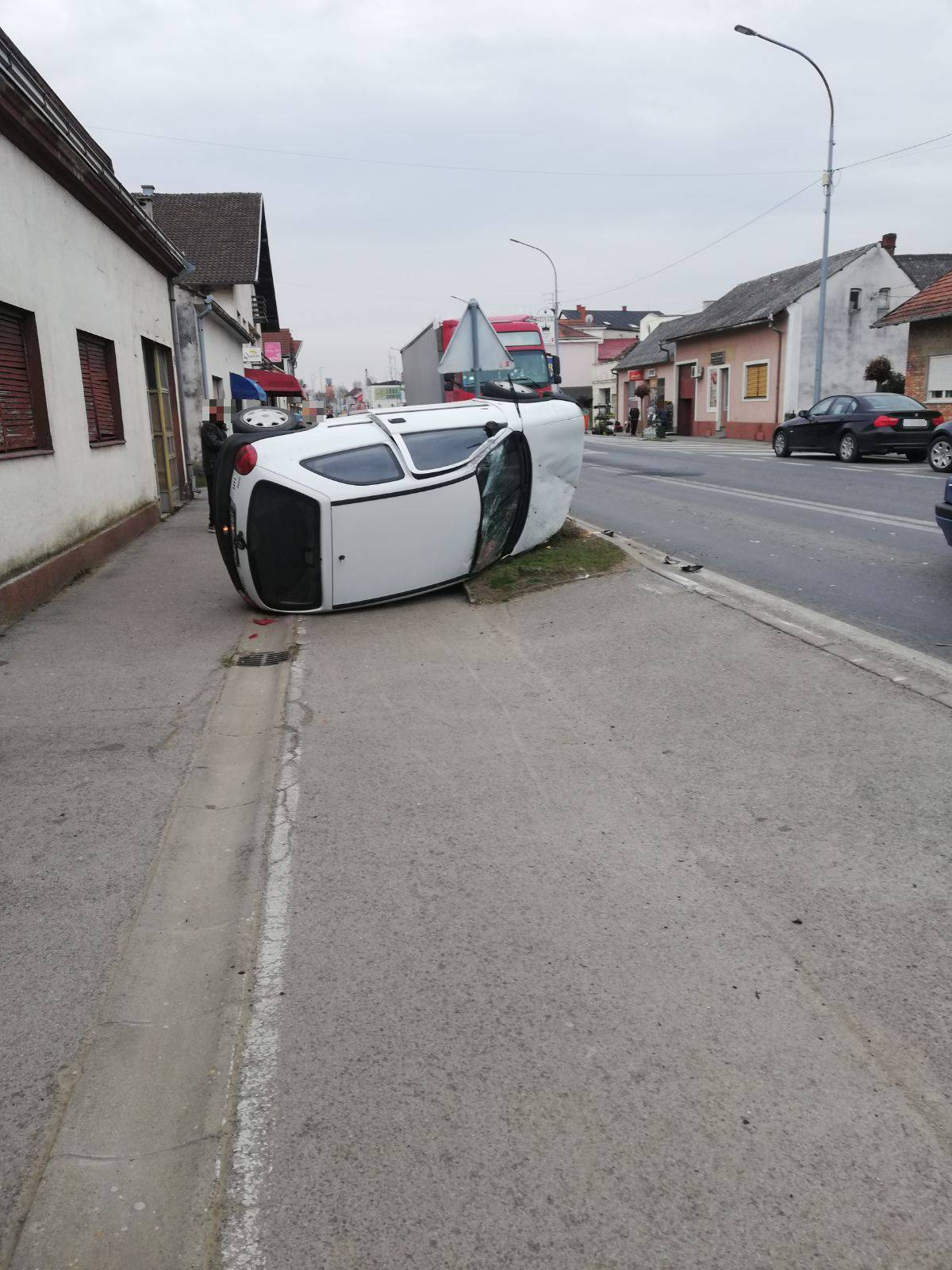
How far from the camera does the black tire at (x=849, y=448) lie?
21438 millimetres

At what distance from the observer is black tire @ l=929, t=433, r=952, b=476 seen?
18250 mm

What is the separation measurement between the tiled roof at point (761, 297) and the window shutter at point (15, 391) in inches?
1238

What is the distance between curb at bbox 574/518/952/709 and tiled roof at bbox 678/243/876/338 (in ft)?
100

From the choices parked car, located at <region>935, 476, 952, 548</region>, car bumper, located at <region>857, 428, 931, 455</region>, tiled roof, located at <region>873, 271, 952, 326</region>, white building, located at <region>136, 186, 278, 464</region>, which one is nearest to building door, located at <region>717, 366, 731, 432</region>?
tiled roof, located at <region>873, 271, 952, 326</region>

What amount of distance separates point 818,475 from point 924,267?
81.9ft

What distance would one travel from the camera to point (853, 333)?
36.4 metres

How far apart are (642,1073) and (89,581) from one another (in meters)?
8.64

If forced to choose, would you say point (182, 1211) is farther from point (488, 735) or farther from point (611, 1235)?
point (488, 735)

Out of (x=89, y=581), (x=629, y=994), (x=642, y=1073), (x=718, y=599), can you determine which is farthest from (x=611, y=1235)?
(x=89, y=581)

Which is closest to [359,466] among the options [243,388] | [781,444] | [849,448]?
[849,448]

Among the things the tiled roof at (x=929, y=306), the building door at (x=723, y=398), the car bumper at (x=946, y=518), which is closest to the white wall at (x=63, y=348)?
the car bumper at (x=946, y=518)

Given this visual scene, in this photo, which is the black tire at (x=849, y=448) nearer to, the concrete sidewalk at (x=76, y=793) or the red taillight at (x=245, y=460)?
the concrete sidewalk at (x=76, y=793)

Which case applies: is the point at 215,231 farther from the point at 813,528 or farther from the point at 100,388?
the point at 813,528

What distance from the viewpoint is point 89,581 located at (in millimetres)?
9930
